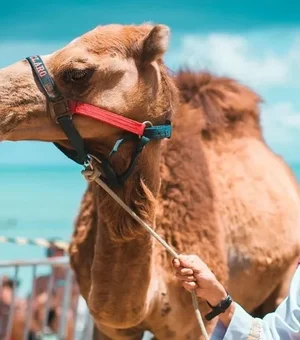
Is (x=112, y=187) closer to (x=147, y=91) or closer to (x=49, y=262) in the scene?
(x=147, y=91)

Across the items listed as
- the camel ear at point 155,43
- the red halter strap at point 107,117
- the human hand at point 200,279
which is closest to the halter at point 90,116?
the red halter strap at point 107,117

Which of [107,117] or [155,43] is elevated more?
[155,43]

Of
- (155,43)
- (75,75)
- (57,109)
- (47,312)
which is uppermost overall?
(155,43)

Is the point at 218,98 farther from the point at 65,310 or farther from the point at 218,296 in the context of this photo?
the point at 218,296

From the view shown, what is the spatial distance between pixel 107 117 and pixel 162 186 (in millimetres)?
1028

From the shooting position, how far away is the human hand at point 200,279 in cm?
301

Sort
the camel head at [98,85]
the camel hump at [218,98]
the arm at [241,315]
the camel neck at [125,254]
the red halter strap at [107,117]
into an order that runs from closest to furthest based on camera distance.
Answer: the arm at [241,315], the camel head at [98,85], the red halter strap at [107,117], the camel neck at [125,254], the camel hump at [218,98]

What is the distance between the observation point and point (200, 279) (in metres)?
3.03

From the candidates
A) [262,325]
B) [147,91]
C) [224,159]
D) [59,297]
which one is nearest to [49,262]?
[59,297]

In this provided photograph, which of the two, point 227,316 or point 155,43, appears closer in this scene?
point 227,316

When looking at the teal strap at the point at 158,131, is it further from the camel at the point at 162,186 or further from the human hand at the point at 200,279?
the human hand at the point at 200,279

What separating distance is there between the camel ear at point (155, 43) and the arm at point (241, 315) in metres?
0.94

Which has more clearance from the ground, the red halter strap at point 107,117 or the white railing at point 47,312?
the red halter strap at point 107,117

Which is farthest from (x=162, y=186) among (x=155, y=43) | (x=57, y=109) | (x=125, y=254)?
(x=57, y=109)
